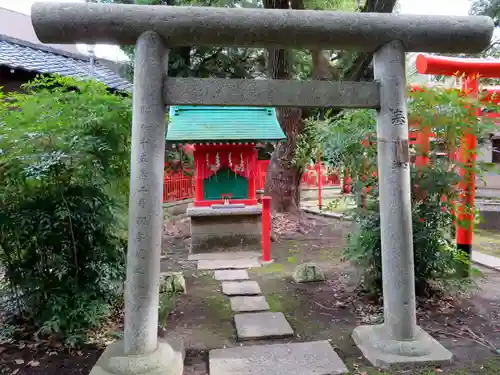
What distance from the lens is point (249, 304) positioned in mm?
4793

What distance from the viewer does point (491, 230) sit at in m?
10.8

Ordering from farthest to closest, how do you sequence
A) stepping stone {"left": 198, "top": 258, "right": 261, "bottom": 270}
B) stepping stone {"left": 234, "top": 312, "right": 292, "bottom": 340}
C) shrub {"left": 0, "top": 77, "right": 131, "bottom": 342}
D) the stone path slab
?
stepping stone {"left": 198, "top": 258, "right": 261, "bottom": 270}
the stone path slab
stepping stone {"left": 234, "top": 312, "right": 292, "bottom": 340}
shrub {"left": 0, "top": 77, "right": 131, "bottom": 342}

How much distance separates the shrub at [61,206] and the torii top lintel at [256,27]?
27.0 inches

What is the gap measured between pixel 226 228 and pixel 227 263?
4.15 feet

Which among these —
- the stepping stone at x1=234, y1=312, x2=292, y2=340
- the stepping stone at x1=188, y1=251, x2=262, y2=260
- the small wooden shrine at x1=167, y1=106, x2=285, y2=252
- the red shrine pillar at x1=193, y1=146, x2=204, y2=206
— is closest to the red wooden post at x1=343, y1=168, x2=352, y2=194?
the stepping stone at x1=234, y1=312, x2=292, y2=340

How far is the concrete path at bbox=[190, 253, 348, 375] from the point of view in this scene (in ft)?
10.2

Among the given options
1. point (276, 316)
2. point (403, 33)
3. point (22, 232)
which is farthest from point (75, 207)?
point (403, 33)

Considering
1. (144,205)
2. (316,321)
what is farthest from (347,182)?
(144,205)

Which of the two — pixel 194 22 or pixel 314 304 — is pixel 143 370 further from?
pixel 194 22

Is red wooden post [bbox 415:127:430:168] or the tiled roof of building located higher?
the tiled roof of building

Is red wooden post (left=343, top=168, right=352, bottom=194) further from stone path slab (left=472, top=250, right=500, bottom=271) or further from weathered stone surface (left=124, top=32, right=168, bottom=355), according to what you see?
stone path slab (left=472, top=250, right=500, bottom=271)

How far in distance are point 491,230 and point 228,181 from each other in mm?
8325

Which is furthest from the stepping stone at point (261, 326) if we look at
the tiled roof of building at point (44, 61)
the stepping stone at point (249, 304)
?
the tiled roof of building at point (44, 61)

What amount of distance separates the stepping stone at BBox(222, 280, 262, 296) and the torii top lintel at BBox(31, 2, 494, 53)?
3490 mm
